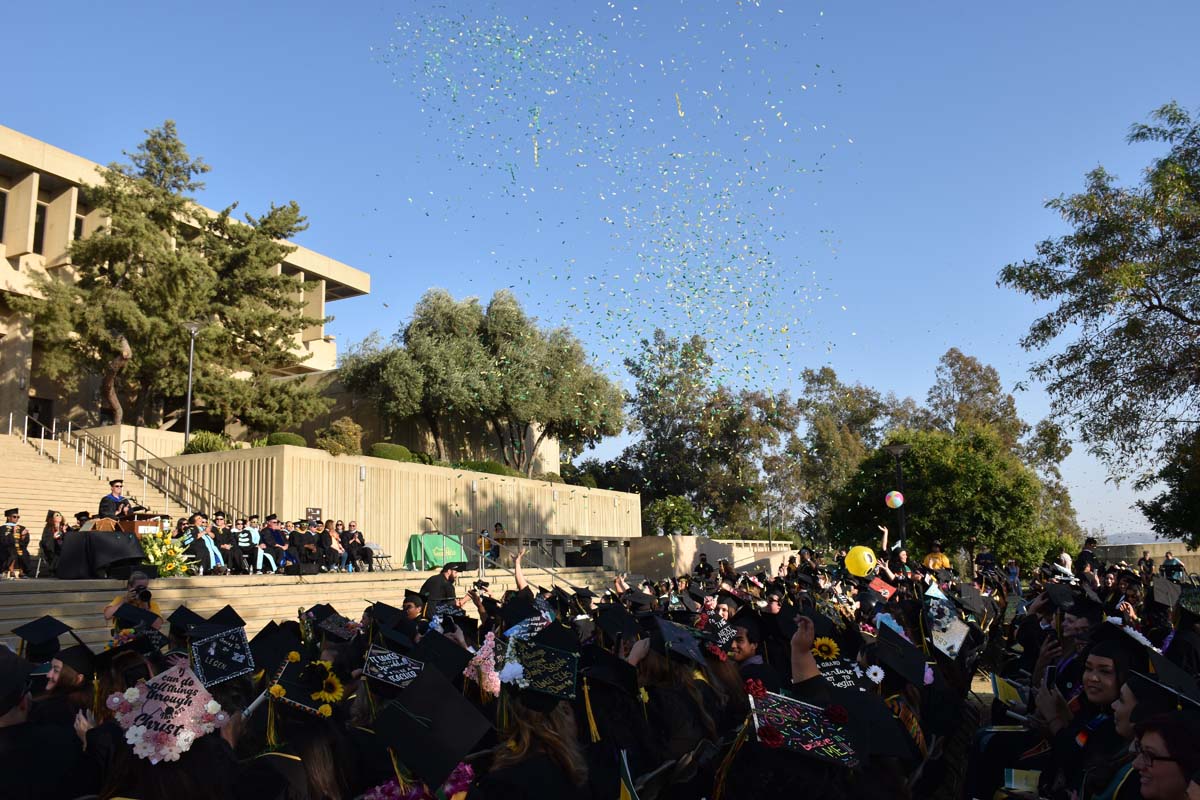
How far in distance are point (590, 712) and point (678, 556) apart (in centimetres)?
3230

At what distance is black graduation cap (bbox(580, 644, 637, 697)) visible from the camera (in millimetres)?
3914

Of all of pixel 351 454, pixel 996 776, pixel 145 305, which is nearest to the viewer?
pixel 996 776

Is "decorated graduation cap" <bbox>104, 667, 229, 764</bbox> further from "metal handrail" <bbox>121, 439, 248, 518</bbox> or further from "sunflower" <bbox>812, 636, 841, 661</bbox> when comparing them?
"metal handrail" <bbox>121, 439, 248, 518</bbox>

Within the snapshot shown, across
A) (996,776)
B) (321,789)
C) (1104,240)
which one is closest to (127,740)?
(321,789)

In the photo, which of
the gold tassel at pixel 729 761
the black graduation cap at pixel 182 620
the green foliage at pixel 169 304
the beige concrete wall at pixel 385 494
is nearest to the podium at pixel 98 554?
the black graduation cap at pixel 182 620

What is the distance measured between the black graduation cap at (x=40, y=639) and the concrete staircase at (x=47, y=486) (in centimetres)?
1414

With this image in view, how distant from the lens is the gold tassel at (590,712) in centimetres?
369

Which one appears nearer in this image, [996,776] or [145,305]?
[996,776]

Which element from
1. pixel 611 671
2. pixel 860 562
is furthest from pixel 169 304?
pixel 611 671

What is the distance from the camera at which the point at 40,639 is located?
19.9 ft

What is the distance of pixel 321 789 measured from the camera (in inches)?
128

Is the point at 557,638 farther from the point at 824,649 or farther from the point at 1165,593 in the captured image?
the point at 1165,593

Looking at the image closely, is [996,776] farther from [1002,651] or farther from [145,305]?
[145,305]

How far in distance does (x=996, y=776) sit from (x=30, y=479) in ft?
75.1
